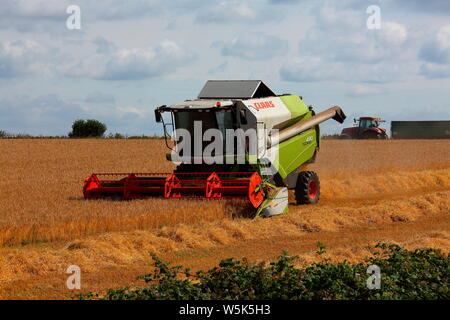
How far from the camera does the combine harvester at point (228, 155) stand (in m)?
14.5

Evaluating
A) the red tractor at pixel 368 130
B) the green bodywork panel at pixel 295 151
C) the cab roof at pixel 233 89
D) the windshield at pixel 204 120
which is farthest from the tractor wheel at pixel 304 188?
the red tractor at pixel 368 130

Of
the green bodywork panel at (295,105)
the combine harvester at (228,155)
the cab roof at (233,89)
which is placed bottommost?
the combine harvester at (228,155)

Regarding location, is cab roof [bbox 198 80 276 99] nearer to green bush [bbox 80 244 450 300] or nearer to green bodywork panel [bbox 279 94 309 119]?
green bodywork panel [bbox 279 94 309 119]

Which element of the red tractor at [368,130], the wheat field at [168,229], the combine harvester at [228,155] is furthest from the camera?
the red tractor at [368,130]

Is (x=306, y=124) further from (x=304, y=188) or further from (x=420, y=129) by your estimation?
(x=420, y=129)

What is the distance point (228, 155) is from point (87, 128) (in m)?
32.5

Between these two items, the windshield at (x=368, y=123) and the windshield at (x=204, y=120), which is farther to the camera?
the windshield at (x=368, y=123)

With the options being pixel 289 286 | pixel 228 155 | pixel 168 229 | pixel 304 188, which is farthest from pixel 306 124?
pixel 289 286

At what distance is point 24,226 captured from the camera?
12.3 metres

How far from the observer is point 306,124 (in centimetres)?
1731

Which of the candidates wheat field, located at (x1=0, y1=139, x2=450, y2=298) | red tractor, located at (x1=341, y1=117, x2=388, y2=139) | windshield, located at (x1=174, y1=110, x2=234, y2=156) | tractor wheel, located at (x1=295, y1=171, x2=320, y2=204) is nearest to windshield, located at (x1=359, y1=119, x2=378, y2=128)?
red tractor, located at (x1=341, y1=117, x2=388, y2=139)

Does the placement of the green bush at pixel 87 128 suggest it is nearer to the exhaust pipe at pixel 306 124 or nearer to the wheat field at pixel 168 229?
the wheat field at pixel 168 229

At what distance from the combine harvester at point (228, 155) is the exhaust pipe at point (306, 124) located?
1.3 inches
